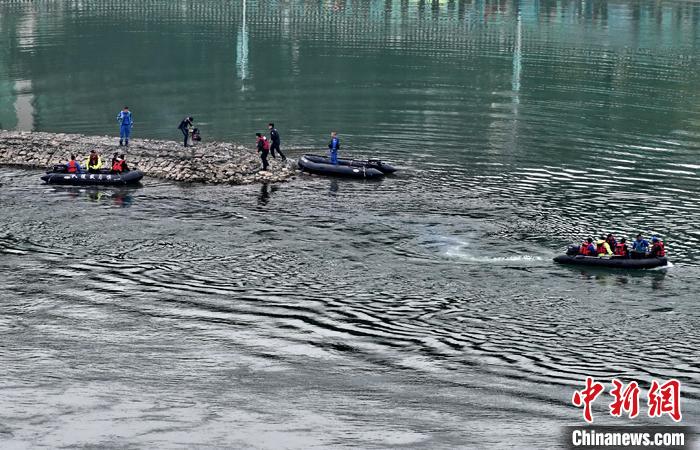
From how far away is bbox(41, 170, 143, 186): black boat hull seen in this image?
81.3m

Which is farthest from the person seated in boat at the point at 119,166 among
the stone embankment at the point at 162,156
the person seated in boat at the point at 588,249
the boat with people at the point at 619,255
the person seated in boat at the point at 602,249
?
the person seated in boat at the point at 602,249

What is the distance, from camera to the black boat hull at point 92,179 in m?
81.3

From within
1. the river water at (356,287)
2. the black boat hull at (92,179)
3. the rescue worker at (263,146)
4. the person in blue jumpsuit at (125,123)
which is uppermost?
the person in blue jumpsuit at (125,123)

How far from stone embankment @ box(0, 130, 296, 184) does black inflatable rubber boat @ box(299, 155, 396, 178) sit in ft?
5.27

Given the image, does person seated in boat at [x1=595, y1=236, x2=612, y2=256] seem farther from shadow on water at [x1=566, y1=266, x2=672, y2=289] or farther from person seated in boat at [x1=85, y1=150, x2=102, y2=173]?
person seated in boat at [x1=85, y1=150, x2=102, y2=173]

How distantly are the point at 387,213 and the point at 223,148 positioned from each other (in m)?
22.1

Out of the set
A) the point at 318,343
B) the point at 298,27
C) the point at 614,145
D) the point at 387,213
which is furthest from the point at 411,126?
the point at 298,27

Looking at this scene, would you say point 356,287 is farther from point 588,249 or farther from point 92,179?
point 92,179

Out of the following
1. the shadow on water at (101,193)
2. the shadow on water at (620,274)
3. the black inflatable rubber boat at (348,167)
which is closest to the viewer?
the shadow on water at (620,274)

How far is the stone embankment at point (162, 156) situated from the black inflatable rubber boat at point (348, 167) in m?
1.61

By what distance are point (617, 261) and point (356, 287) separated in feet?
53.4

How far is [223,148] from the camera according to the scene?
9144 cm

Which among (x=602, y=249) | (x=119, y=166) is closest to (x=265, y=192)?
(x=119, y=166)

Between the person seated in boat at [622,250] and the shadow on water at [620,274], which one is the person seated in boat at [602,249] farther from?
the shadow on water at [620,274]
